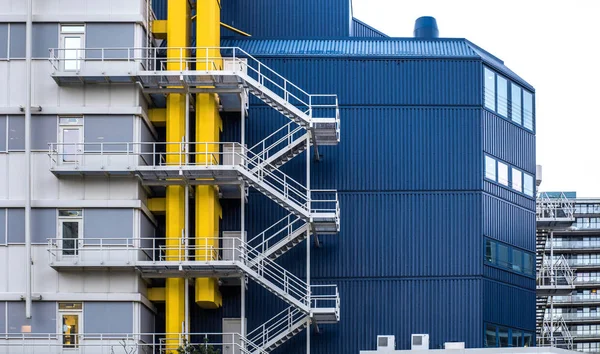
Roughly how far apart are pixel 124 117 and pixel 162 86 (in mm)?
2428

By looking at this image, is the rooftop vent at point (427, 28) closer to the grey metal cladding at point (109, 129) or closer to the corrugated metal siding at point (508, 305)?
the corrugated metal siding at point (508, 305)

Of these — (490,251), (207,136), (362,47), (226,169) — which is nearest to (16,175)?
(207,136)

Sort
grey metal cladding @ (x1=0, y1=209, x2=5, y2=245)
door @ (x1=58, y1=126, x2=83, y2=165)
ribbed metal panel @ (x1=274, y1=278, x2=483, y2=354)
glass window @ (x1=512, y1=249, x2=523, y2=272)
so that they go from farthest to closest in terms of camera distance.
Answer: glass window @ (x1=512, y1=249, x2=523, y2=272) < ribbed metal panel @ (x1=274, y1=278, x2=483, y2=354) < door @ (x1=58, y1=126, x2=83, y2=165) < grey metal cladding @ (x1=0, y1=209, x2=5, y2=245)

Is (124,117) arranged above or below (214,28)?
below

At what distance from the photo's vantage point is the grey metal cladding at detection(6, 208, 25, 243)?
61281 millimetres

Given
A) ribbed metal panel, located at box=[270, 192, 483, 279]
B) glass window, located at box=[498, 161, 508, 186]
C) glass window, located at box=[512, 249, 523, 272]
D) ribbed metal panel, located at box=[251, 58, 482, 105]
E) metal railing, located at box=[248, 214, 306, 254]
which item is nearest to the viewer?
metal railing, located at box=[248, 214, 306, 254]

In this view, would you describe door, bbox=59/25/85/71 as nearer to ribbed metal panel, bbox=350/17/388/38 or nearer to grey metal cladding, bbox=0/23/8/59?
grey metal cladding, bbox=0/23/8/59

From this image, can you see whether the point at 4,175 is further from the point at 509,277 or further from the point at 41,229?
the point at 509,277

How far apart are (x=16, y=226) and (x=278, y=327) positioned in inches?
548

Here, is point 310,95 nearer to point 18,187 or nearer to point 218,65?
point 218,65

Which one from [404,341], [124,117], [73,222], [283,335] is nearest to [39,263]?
[73,222]

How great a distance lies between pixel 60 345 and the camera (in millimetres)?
60219

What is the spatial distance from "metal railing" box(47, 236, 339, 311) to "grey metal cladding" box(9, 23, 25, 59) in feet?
30.7

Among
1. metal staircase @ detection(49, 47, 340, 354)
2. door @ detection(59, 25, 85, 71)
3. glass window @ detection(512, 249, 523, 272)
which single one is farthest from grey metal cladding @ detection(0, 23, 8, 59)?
glass window @ detection(512, 249, 523, 272)
